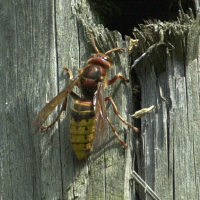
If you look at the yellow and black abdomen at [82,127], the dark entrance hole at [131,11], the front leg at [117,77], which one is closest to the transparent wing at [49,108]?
the yellow and black abdomen at [82,127]

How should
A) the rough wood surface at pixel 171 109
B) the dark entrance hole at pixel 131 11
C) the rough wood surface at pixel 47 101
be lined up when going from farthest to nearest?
1. the dark entrance hole at pixel 131 11
2. the rough wood surface at pixel 47 101
3. the rough wood surface at pixel 171 109

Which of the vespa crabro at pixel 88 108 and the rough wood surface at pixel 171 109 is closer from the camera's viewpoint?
the rough wood surface at pixel 171 109

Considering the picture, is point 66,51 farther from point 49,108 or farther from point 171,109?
point 171,109

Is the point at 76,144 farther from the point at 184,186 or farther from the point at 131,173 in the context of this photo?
the point at 184,186

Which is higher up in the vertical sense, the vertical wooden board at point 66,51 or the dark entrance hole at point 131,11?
the dark entrance hole at point 131,11

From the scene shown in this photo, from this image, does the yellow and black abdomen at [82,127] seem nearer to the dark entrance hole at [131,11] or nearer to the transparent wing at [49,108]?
the transparent wing at [49,108]

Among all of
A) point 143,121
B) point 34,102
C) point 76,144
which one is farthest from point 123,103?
point 34,102

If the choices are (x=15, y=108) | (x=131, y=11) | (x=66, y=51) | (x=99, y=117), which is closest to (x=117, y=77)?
(x=99, y=117)
